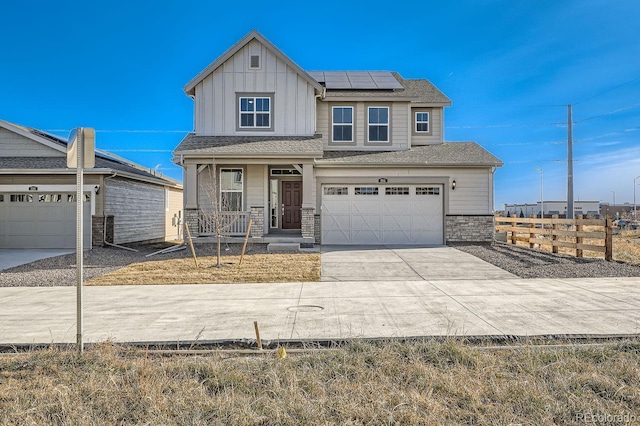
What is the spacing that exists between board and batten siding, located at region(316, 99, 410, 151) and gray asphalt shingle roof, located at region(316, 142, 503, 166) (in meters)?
0.35

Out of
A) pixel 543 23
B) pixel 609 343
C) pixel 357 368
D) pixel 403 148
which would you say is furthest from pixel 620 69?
pixel 357 368

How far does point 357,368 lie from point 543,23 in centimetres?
1846

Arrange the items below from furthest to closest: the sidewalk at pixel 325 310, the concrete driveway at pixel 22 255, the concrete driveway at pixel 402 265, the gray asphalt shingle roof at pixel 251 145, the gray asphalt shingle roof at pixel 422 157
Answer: the gray asphalt shingle roof at pixel 422 157, the gray asphalt shingle roof at pixel 251 145, the concrete driveway at pixel 22 255, the concrete driveway at pixel 402 265, the sidewalk at pixel 325 310

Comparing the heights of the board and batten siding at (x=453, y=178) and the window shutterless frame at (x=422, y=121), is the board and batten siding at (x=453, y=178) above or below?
below

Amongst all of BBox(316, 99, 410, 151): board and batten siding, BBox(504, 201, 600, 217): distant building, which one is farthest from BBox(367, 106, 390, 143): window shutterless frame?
BBox(504, 201, 600, 217): distant building

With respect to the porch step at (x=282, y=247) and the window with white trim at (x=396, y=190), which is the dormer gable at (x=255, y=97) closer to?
the window with white trim at (x=396, y=190)

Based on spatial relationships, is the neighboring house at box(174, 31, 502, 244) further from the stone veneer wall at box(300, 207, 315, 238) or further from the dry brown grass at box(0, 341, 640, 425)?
the dry brown grass at box(0, 341, 640, 425)

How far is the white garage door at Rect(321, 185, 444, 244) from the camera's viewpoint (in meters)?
16.0

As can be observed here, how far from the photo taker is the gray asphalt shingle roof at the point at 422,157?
15.7 meters

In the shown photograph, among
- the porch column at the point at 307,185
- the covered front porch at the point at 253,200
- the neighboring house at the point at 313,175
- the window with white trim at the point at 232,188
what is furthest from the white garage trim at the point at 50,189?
the porch column at the point at 307,185

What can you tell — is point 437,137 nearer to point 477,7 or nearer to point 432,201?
point 432,201

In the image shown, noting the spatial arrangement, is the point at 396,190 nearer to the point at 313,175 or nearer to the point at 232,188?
the point at 313,175

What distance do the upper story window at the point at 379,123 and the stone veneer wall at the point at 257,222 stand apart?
6.00 metres

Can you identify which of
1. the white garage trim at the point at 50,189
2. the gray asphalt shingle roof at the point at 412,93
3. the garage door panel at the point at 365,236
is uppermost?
the gray asphalt shingle roof at the point at 412,93
